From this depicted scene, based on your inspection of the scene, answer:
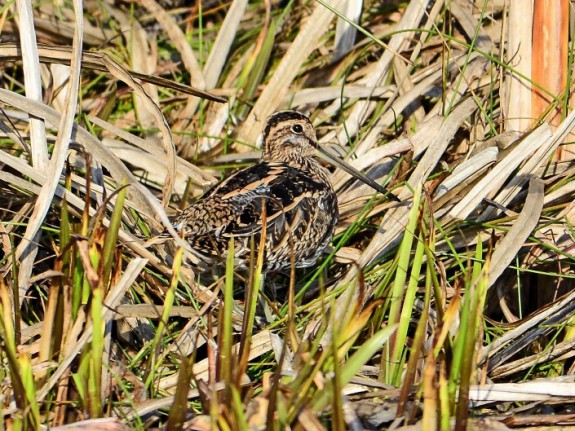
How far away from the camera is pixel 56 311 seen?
10.2 ft

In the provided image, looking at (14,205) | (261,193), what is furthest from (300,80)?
(14,205)

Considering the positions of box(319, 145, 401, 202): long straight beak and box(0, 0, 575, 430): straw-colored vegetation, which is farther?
box(319, 145, 401, 202): long straight beak

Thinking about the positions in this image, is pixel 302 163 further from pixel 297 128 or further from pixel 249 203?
pixel 249 203

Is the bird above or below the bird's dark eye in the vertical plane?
below

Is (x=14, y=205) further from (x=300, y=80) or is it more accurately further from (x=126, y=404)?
(x=300, y=80)

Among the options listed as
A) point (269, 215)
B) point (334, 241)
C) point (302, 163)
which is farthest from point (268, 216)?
point (302, 163)

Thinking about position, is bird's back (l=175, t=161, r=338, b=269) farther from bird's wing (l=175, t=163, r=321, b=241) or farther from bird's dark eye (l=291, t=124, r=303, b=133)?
bird's dark eye (l=291, t=124, r=303, b=133)

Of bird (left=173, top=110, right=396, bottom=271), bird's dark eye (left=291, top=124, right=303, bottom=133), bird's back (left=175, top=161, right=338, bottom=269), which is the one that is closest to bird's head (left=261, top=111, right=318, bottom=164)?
bird's dark eye (left=291, top=124, right=303, bottom=133)

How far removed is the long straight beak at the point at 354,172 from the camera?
4043 mm

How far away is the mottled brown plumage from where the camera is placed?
12.2 feet

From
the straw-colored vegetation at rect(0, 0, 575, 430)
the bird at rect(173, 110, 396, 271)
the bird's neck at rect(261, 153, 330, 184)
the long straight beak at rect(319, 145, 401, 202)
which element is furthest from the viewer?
the bird's neck at rect(261, 153, 330, 184)

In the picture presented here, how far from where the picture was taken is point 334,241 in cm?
420

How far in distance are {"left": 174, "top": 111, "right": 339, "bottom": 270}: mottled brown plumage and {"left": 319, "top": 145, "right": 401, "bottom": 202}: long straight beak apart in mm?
78

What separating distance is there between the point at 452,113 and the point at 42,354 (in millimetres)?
2123
